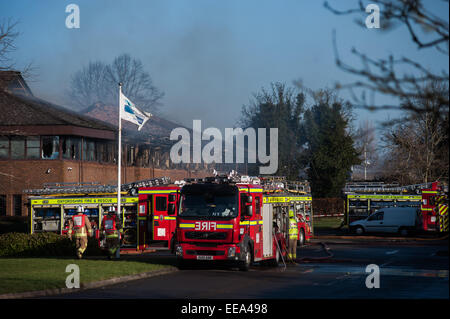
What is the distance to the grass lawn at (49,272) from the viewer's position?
15031mm

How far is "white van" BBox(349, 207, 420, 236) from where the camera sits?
4031 cm

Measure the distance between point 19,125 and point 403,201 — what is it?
939 inches

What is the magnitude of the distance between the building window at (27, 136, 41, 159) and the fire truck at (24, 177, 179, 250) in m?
11.9

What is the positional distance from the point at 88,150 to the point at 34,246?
19.2 metres

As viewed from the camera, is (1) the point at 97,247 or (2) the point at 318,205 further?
(2) the point at 318,205

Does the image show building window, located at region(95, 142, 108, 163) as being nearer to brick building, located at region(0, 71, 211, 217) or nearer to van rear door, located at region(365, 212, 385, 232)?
brick building, located at region(0, 71, 211, 217)

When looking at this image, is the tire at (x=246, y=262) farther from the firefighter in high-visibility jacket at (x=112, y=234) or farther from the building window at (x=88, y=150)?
the building window at (x=88, y=150)

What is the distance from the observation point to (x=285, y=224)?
24.0 meters

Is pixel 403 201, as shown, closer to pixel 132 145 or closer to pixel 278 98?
pixel 132 145

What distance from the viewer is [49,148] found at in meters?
41.7

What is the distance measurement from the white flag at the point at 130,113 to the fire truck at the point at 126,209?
292 centimetres

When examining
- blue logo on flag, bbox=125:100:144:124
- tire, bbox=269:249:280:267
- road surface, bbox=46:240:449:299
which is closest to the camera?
road surface, bbox=46:240:449:299

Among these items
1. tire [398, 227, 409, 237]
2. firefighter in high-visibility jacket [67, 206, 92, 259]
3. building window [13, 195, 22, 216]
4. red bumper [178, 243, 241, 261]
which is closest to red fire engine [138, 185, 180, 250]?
firefighter in high-visibility jacket [67, 206, 92, 259]
